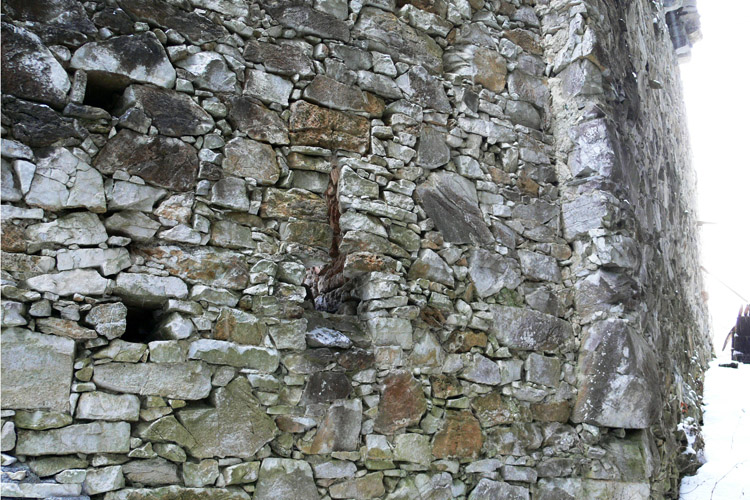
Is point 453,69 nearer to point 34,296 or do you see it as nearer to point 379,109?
point 379,109

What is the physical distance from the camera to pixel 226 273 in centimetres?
287

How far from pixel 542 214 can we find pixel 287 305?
6.50ft

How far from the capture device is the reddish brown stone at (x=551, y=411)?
3594 mm

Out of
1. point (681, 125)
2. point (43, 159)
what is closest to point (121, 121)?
point (43, 159)

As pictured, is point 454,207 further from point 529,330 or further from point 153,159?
point 153,159

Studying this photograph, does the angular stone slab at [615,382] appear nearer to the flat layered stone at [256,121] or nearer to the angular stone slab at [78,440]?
the flat layered stone at [256,121]

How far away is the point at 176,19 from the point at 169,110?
52 centimetres

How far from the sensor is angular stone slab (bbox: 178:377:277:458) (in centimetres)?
264

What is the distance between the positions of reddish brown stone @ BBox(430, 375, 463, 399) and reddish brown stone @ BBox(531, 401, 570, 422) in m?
0.59

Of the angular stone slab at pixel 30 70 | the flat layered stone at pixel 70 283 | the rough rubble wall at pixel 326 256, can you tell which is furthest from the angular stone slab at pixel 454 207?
the angular stone slab at pixel 30 70

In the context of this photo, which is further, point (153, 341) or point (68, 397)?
point (153, 341)

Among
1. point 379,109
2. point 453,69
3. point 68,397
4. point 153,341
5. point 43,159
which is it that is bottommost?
point 68,397

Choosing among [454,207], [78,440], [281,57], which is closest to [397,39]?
[281,57]

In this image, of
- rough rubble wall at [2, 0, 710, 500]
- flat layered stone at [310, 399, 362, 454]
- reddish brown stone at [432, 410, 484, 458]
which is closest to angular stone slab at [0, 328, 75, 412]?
rough rubble wall at [2, 0, 710, 500]
